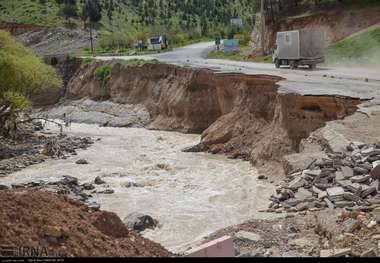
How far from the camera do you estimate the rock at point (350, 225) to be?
12.3m

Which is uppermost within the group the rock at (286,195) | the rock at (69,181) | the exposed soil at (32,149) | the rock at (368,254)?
the rock at (368,254)

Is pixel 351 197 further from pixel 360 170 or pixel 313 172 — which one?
pixel 313 172

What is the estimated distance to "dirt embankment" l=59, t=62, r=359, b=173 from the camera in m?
25.9

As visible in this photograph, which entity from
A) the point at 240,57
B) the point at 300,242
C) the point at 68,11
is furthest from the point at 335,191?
the point at 68,11

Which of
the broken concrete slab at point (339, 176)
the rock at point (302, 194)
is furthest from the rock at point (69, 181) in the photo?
the broken concrete slab at point (339, 176)

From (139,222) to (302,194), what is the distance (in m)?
5.28

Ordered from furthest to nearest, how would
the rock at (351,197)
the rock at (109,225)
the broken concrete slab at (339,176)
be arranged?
the broken concrete slab at (339,176) < the rock at (351,197) < the rock at (109,225)

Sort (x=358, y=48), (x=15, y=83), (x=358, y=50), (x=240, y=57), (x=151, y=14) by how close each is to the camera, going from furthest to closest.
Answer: (x=151, y=14) < (x=240, y=57) < (x=358, y=48) < (x=358, y=50) < (x=15, y=83)

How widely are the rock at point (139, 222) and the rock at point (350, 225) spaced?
676cm

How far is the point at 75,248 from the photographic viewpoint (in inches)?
370

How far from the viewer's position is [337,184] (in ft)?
52.4

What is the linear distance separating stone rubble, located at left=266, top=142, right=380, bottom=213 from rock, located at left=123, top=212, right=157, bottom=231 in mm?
3927

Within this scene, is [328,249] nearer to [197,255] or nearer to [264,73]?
[197,255]

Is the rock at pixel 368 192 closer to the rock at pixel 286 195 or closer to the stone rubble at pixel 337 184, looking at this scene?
the stone rubble at pixel 337 184
